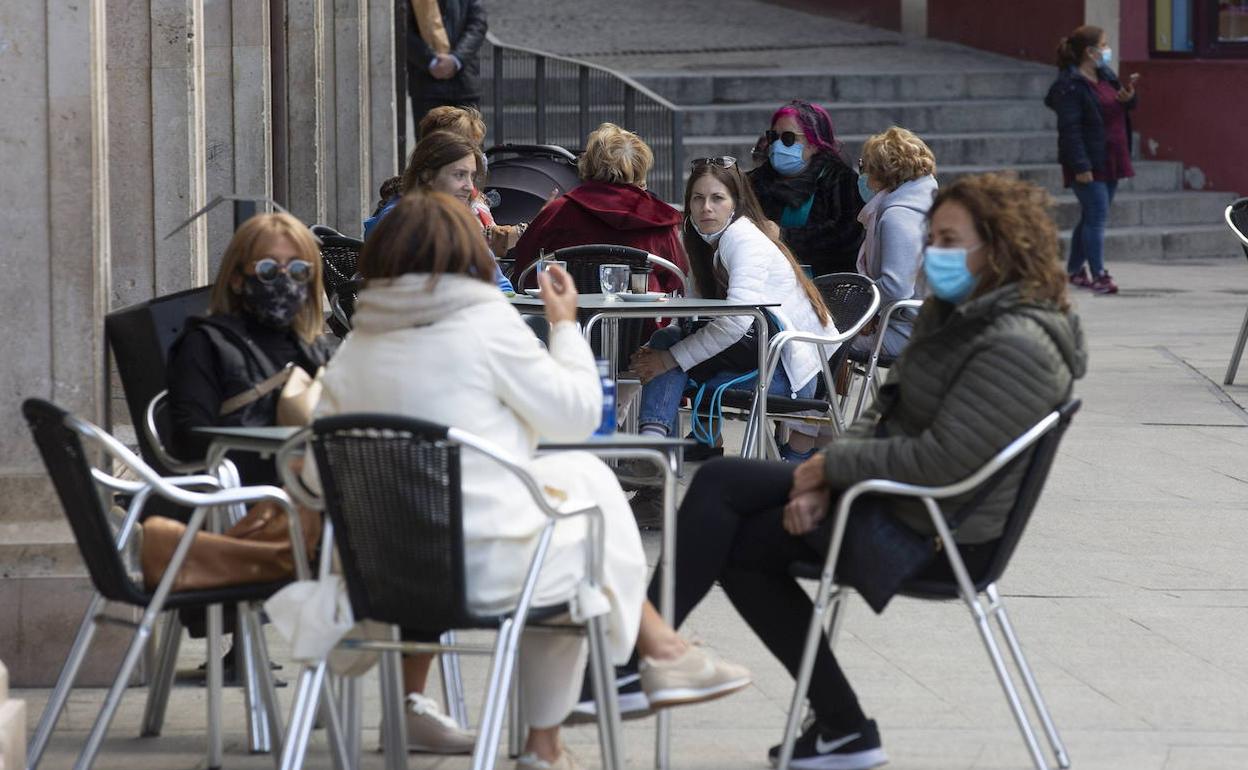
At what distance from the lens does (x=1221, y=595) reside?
6.09 m

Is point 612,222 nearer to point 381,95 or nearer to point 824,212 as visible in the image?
point 824,212

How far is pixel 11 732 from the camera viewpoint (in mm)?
4117

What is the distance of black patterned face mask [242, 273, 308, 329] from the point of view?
4.83 meters

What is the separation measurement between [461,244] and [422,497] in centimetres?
54

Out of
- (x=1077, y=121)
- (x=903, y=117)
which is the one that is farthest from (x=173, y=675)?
(x=903, y=117)

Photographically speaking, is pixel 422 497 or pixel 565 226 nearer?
pixel 422 497

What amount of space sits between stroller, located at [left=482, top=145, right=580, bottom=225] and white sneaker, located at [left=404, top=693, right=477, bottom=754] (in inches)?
205

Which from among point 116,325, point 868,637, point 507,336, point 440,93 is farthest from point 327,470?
point 440,93

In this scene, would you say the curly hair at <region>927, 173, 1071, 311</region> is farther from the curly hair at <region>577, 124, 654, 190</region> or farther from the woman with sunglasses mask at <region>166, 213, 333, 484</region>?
the curly hair at <region>577, 124, 654, 190</region>

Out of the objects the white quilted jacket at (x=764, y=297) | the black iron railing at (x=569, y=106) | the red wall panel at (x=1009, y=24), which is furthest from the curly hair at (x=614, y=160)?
the red wall panel at (x=1009, y=24)

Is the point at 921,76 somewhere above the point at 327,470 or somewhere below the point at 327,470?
above

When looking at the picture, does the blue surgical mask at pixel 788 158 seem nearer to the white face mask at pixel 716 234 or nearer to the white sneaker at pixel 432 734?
the white face mask at pixel 716 234

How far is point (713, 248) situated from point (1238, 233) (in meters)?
3.96

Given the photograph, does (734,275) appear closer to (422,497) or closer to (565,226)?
(565,226)
